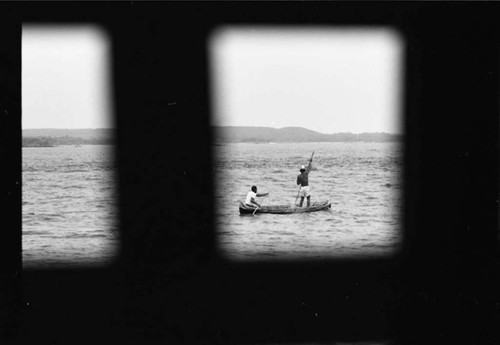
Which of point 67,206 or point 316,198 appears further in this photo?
point 316,198

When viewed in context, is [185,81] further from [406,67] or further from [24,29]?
[406,67]

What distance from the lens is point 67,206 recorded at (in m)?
30.0

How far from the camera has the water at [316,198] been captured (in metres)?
2.65

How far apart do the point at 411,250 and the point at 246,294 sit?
2.09 ft

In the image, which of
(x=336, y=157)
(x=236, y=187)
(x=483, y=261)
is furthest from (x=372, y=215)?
(x=483, y=261)

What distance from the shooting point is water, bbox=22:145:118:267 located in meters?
2.51

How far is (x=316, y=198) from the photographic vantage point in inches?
1297

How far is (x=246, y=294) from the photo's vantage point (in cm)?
261

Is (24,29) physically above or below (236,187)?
above

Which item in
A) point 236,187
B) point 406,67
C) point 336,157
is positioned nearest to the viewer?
point 406,67

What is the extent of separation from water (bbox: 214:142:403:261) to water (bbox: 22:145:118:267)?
42cm

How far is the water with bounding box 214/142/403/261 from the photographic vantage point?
2.65 meters

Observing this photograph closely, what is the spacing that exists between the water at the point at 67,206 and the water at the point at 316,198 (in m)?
0.42

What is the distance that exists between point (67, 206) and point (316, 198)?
37.2ft
